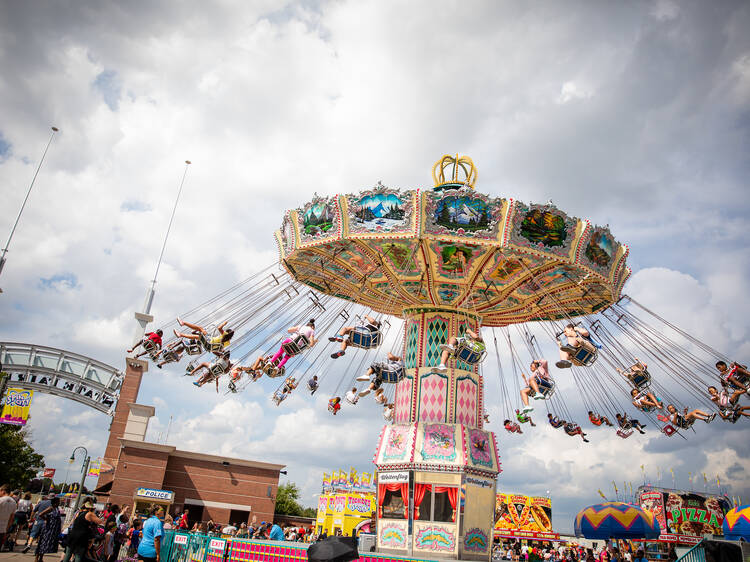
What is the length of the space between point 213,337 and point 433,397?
19.5 ft

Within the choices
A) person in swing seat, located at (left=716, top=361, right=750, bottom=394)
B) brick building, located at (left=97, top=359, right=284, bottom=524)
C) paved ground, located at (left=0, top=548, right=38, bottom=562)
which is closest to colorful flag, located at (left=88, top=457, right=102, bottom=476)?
brick building, located at (left=97, top=359, right=284, bottom=524)

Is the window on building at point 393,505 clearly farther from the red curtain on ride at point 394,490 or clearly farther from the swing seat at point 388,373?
the swing seat at point 388,373

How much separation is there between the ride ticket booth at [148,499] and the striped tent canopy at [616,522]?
2010 cm

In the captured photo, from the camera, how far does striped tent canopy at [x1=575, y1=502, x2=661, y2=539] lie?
16.6m

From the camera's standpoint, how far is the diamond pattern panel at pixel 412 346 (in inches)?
599

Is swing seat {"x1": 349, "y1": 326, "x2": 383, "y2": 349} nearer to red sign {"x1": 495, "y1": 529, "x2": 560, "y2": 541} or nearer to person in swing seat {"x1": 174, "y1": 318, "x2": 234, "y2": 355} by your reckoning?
person in swing seat {"x1": 174, "y1": 318, "x2": 234, "y2": 355}

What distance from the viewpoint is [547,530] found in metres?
36.7

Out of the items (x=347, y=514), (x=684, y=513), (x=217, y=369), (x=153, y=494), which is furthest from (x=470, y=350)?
(x=684, y=513)

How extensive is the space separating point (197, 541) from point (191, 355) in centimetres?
472

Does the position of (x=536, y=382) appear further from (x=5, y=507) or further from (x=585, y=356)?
(x=5, y=507)

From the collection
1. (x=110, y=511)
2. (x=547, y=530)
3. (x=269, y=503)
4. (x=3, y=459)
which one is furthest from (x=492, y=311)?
(x=3, y=459)

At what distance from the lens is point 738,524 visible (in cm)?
1361

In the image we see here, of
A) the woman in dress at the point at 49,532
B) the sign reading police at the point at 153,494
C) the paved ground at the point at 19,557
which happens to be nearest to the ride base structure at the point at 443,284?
the woman in dress at the point at 49,532

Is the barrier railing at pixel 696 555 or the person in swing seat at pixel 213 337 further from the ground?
the person in swing seat at pixel 213 337
